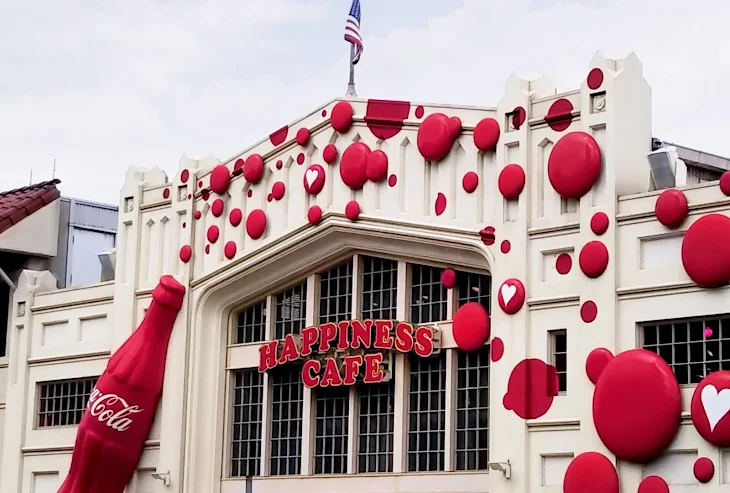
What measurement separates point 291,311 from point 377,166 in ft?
14.1

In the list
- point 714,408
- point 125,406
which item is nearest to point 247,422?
point 125,406

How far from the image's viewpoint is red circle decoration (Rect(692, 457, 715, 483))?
78.6 feet

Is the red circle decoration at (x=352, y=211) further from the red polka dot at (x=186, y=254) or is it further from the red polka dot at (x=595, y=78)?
the red polka dot at (x=595, y=78)

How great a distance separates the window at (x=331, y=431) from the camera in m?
30.7

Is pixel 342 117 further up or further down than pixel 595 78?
further up

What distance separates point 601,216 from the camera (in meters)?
26.2

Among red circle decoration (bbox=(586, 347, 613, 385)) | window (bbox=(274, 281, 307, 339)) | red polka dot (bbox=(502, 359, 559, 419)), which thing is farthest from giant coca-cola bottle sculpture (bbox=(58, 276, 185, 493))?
red circle decoration (bbox=(586, 347, 613, 385))

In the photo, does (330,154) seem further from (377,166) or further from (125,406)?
(125,406)

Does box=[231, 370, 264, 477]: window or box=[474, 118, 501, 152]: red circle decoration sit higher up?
box=[474, 118, 501, 152]: red circle decoration

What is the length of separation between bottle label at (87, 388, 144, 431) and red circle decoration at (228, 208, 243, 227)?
4.73 metres

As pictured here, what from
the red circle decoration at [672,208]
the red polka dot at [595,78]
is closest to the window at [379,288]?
the red polka dot at [595,78]

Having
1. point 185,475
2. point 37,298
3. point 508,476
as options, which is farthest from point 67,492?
point 508,476

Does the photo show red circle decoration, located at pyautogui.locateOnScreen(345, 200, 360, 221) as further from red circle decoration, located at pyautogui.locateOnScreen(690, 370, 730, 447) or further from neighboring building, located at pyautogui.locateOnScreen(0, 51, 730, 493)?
red circle decoration, located at pyautogui.locateOnScreen(690, 370, 730, 447)

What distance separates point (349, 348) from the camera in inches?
1196
